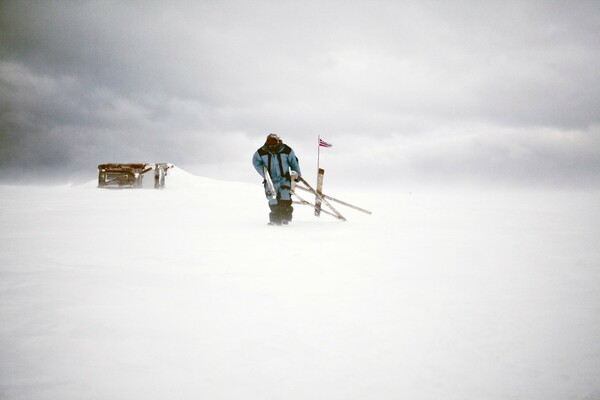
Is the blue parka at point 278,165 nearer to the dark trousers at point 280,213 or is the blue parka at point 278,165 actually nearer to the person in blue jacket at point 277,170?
the person in blue jacket at point 277,170

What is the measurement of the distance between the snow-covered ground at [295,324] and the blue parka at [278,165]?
3.60m

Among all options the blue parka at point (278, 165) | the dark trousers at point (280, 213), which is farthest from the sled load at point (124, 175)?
the dark trousers at point (280, 213)

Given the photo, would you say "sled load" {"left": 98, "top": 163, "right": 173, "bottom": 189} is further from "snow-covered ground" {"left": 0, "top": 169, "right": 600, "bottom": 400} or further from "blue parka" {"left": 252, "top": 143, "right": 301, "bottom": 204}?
"snow-covered ground" {"left": 0, "top": 169, "right": 600, "bottom": 400}

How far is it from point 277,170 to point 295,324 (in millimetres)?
6578

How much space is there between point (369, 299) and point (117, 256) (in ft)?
12.7

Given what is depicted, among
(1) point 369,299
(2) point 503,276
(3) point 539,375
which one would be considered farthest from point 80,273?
(2) point 503,276

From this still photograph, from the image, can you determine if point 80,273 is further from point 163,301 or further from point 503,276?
point 503,276

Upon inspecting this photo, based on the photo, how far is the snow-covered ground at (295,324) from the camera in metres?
1.92

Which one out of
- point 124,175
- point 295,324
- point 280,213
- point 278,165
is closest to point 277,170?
point 278,165

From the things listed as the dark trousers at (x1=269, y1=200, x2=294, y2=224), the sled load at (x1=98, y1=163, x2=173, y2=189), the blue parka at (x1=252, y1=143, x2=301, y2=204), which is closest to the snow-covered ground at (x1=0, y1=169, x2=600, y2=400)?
the dark trousers at (x1=269, y1=200, x2=294, y2=224)

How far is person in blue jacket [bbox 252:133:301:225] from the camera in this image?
885cm

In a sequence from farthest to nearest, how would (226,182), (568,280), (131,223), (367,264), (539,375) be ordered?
(226,182) < (131,223) < (367,264) < (568,280) < (539,375)

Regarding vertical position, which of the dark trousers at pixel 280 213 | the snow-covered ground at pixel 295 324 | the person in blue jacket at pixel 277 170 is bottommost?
the snow-covered ground at pixel 295 324

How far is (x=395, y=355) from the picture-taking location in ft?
7.25
